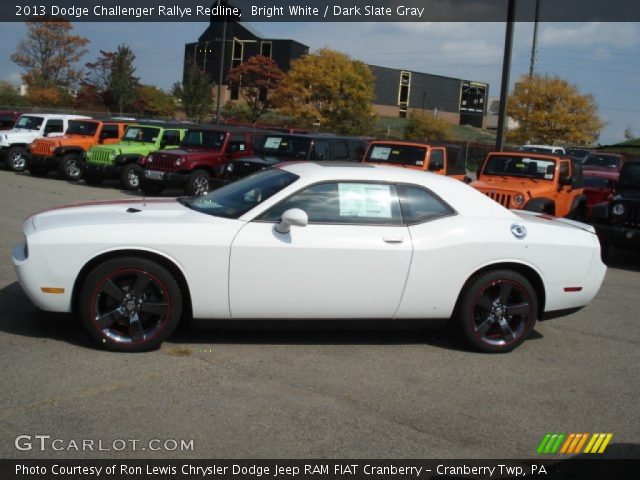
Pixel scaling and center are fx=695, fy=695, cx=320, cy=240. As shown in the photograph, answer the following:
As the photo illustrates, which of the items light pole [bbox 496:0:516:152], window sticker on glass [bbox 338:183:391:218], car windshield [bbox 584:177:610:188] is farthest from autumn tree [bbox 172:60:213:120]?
window sticker on glass [bbox 338:183:391:218]

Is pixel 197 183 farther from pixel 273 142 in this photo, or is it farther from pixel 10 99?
pixel 10 99

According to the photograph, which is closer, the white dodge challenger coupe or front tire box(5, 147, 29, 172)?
the white dodge challenger coupe

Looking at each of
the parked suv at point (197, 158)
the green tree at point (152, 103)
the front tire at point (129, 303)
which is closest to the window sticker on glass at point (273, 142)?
the parked suv at point (197, 158)

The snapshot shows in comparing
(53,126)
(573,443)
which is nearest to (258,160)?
(53,126)

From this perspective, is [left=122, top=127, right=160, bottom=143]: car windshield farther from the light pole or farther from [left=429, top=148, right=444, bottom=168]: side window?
the light pole

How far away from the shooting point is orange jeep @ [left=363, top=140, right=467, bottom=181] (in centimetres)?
1391

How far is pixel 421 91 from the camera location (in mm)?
73938

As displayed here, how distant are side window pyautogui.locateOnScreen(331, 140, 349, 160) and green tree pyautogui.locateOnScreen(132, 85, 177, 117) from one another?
3139 centimetres

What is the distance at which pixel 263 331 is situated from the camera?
231 inches

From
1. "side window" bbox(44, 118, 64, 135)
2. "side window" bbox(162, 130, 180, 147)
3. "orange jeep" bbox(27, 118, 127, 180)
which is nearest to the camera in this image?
"side window" bbox(162, 130, 180, 147)

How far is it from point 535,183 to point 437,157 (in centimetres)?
263

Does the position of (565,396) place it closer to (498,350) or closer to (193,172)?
(498,350)

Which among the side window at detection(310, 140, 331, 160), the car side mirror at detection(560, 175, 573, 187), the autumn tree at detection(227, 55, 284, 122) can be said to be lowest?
the car side mirror at detection(560, 175, 573, 187)

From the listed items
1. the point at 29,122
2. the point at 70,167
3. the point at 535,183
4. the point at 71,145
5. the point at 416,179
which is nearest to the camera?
the point at 416,179
